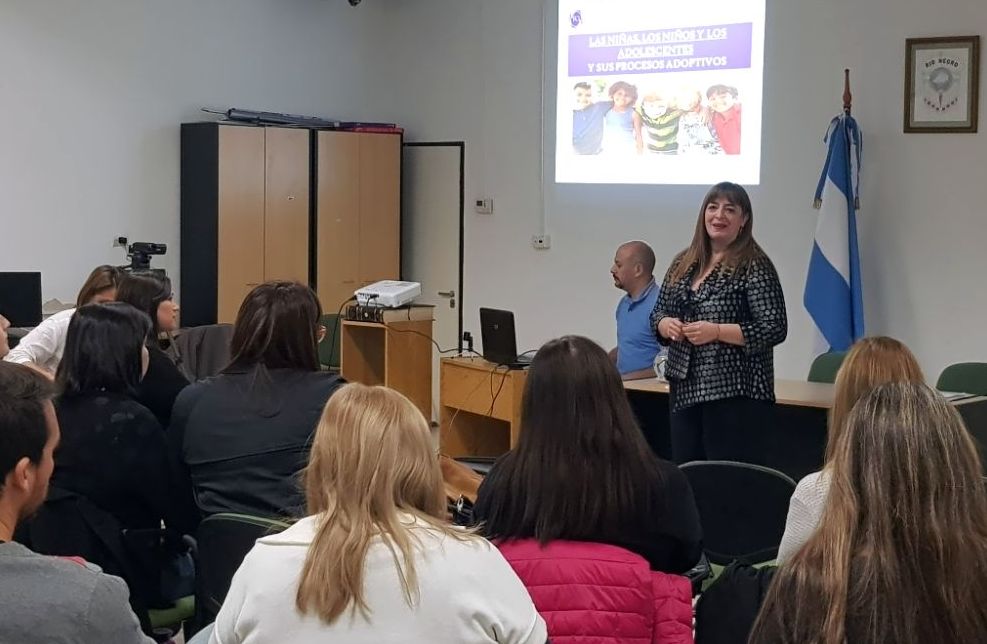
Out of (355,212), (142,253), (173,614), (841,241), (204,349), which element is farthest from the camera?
(355,212)

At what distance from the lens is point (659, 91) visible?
670cm

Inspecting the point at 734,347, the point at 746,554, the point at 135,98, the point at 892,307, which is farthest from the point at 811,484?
the point at 135,98

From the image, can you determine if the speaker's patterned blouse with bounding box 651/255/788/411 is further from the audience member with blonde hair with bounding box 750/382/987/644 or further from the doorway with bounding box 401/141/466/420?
the doorway with bounding box 401/141/466/420

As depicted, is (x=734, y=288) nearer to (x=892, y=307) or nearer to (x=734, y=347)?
(x=734, y=347)

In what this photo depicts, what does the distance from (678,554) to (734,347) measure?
176 cm

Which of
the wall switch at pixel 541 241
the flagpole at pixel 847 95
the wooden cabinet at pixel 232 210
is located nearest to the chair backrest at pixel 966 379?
the flagpole at pixel 847 95

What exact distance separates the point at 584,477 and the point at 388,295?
14.4 feet

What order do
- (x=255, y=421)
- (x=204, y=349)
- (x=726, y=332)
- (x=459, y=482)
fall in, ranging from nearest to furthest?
(x=255, y=421) < (x=459, y=482) < (x=726, y=332) < (x=204, y=349)

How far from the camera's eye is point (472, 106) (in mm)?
7938

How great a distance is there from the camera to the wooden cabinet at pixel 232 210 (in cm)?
706

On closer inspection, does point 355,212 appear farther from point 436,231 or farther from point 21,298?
point 21,298

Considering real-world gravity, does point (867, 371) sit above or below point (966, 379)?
above

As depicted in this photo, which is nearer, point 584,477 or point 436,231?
point 584,477

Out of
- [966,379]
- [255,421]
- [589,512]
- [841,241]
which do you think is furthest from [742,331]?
[841,241]
